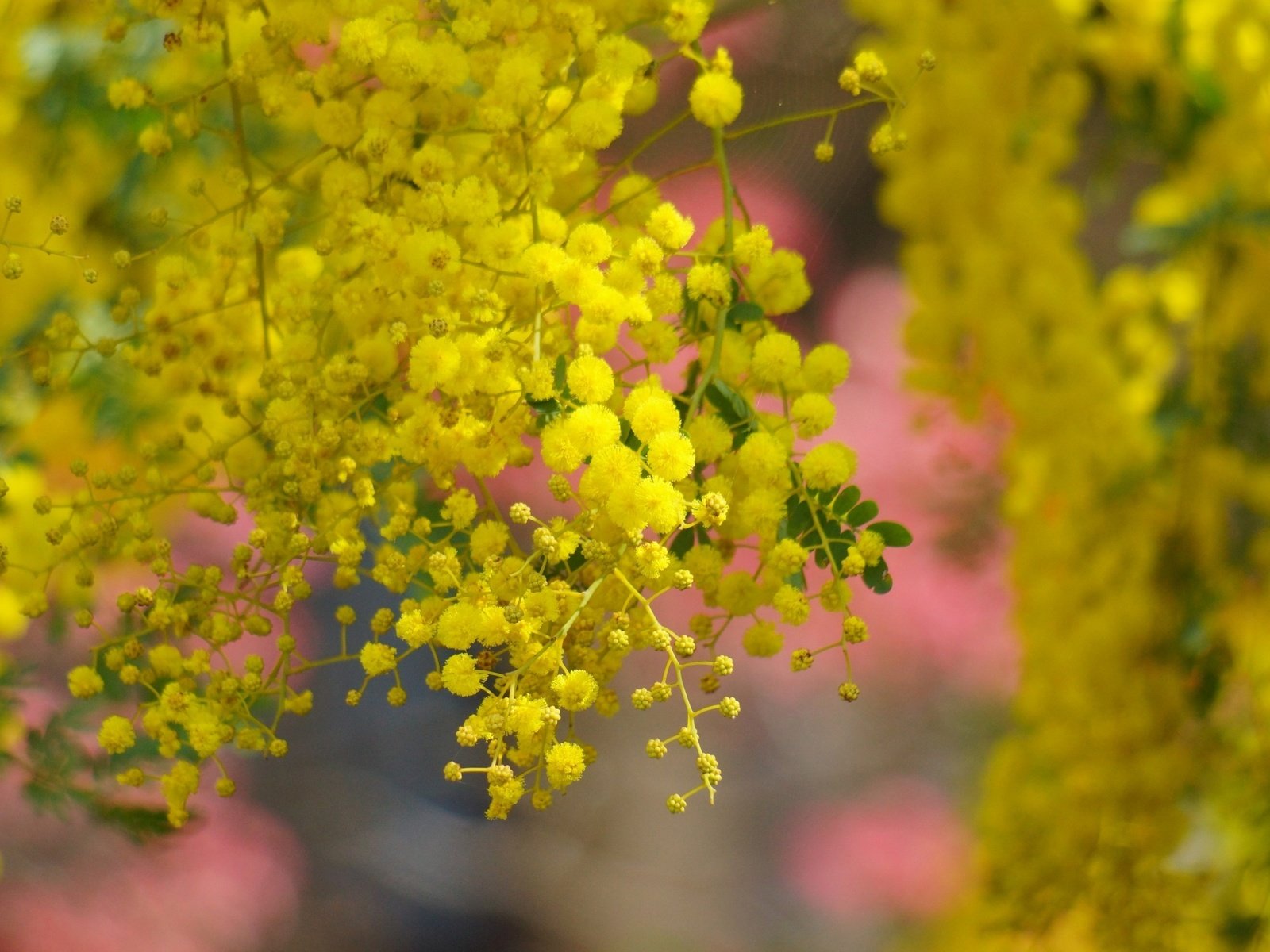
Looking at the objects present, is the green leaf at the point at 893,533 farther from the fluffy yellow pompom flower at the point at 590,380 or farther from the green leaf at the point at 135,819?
the green leaf at the point at 135,819

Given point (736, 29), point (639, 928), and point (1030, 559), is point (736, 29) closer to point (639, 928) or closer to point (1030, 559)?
point (1030, 559)

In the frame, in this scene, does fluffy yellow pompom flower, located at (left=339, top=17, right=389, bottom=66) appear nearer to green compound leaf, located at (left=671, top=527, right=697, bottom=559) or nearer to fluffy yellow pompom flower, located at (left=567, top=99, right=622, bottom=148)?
fluffy yellow pompom flower, located at (left=567, top=99, right=622, bottom=148)

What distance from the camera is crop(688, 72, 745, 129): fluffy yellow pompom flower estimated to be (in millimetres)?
426

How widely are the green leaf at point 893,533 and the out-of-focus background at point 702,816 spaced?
0.24 m

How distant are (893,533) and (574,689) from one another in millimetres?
135

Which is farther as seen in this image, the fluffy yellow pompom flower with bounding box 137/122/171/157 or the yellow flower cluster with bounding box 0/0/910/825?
the fluffy yellow pompom flower with bounding box 137/122/171/157

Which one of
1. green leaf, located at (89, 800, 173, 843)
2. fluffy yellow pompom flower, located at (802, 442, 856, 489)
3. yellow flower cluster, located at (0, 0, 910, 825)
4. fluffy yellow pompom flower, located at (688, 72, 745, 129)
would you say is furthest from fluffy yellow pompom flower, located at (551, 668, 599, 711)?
green leaf, located at (89, 800, 173, 843)

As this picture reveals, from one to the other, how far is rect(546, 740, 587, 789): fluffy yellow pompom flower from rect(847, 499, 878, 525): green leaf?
0.42 feet

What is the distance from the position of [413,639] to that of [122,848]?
0.54 meters

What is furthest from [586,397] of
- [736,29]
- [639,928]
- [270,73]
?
[639,928]

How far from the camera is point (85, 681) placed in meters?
0.39

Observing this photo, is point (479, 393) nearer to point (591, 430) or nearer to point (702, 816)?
point (591, 430)

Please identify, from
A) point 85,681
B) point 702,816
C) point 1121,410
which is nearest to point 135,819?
point 85,681

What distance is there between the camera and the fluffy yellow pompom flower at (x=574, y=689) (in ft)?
1.03
